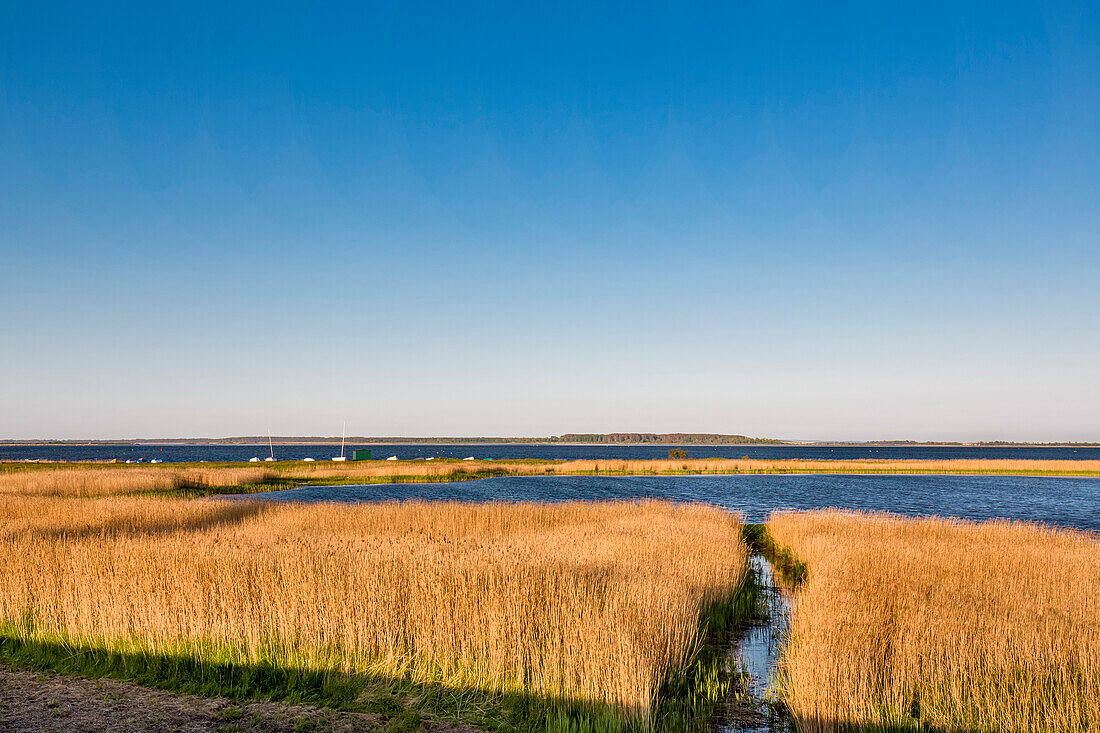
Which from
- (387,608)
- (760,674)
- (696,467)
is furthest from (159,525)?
(696,467)

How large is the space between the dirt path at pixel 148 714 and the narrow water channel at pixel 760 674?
359 centimetres

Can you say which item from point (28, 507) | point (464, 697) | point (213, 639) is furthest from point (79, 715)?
point (28, 507)

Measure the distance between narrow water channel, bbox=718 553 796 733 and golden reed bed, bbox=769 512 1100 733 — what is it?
44cm


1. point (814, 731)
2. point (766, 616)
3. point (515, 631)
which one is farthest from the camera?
point (766, 616)

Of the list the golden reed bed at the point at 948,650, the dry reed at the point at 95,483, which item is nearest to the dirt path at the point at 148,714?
the golden reed bed at the point at 948,650

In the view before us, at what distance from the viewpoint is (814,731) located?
7.19 m

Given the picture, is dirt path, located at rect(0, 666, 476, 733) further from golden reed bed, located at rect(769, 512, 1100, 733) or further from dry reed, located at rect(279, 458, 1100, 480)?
dry reed, located at rect(279, 458, 1100, 480)

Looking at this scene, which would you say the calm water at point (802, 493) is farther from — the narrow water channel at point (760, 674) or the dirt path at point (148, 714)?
the dirt path at point (148, 714)

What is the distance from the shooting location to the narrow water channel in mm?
8107

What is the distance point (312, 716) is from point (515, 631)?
2.64 meters

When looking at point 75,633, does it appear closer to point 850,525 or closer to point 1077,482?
point 850,525

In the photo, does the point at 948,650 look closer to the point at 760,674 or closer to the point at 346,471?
the point at 760,674

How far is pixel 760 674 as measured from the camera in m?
10.2

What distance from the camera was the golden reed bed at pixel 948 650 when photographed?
7.30m
